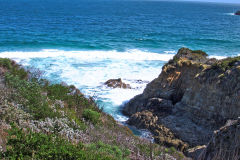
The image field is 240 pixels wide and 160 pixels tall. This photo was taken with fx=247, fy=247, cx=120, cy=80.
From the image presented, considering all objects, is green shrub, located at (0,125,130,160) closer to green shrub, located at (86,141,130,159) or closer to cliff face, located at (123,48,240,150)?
green shrub, located at (86,141,130,159)

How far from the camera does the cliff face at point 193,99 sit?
498 inches

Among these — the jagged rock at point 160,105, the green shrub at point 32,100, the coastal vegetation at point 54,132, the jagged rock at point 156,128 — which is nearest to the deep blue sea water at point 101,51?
the jagged rock at point 156,128

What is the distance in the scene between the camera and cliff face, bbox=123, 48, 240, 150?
12.6m

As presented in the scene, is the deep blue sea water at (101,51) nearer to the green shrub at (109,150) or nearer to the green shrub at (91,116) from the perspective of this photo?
the green shrub at (91,116)

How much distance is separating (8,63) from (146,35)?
3786 cm

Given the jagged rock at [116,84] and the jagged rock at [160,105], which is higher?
the jagged rock at [160,105]

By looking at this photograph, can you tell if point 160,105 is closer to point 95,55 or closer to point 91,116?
point 91,116

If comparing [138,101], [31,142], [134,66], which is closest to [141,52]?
[134,66]

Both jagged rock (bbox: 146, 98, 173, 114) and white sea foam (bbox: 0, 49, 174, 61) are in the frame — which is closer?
jagged rock (bbox: 146, 98, 173, 114)

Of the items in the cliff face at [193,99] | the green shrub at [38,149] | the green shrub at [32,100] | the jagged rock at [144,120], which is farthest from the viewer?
the jagged rock at [144,120]

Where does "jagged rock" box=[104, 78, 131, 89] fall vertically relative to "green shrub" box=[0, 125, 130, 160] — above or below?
below

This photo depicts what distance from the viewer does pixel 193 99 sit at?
553 inches

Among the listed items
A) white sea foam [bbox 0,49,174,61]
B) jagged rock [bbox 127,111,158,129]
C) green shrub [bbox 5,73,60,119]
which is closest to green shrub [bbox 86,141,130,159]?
green shrub [bbox 5,73,60,119]

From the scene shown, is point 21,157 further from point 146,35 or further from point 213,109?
point 146,35
